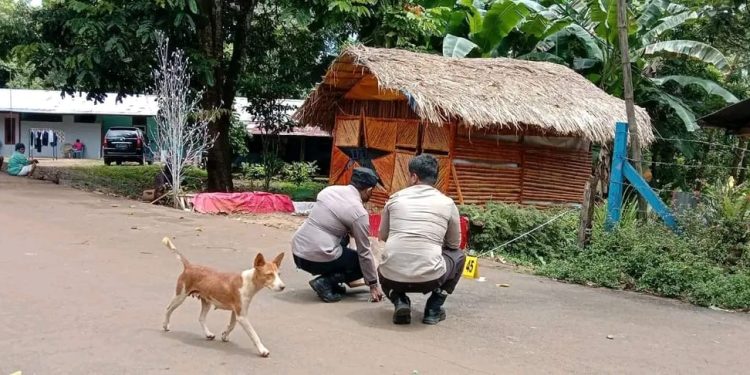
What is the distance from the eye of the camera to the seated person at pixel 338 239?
6340 millimetres

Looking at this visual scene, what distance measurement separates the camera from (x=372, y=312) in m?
6.32

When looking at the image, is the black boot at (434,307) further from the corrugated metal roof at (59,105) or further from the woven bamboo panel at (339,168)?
the corrugated metal roof at (59,105)

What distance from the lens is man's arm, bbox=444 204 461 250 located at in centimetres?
593

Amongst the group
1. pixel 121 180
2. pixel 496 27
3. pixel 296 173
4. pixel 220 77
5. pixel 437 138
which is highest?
pixel 496 27

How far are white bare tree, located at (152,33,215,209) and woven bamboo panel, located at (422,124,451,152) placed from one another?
520 centimetres

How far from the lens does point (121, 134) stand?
101ft

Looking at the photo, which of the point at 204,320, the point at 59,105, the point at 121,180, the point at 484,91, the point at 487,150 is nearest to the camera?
the point at 204,320

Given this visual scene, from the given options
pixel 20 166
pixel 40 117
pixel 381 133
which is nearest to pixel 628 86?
pixel 381 133

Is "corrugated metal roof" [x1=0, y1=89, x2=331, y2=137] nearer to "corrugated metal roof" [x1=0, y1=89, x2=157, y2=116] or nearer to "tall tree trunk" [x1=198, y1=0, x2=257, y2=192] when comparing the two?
"corrugated metal roof" [x1=0, y1=89, x2=157, y2=116]

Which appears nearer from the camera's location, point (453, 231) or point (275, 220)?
point (453, 231)

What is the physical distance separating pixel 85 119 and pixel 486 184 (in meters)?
28.4

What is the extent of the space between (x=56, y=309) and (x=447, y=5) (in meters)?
15.1

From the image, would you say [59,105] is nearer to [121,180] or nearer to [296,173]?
[121,180]

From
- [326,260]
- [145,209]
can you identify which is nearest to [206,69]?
[145,209]
